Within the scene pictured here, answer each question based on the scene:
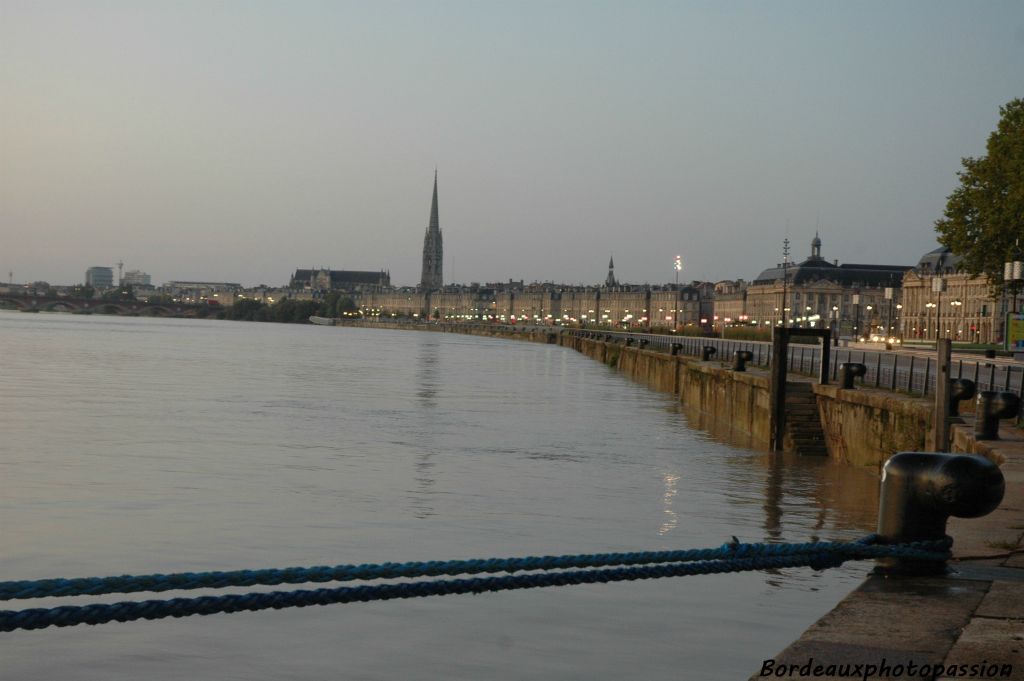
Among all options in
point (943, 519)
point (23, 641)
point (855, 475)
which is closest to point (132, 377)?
point (855, 475)

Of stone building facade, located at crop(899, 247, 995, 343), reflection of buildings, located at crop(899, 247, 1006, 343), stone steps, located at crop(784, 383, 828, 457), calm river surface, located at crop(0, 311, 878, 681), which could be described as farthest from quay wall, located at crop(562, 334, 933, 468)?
reflection of buildings, located at crop(899, 247, 1006, 343)

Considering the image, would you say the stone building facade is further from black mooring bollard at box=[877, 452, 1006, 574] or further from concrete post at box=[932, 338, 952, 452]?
black mooring bollard at box=[877, 452, 1006, 574]

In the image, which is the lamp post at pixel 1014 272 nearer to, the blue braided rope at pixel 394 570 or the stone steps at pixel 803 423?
the stone steps at pixel 803 423

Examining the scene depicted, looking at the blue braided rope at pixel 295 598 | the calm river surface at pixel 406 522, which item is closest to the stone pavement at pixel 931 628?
the blue braided rope at pixel 295 598

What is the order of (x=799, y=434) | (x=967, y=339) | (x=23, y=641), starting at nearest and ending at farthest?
1. (x=23, y=641)
2. (x=799, y=434)
3. (x=967, y=339)

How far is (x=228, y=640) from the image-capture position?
462 inches

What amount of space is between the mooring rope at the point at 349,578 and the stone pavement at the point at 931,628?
0.35 metres

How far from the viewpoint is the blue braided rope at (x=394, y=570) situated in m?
4.45

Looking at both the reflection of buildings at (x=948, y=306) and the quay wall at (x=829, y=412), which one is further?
the reflection of buildings at (x=948, y=306)

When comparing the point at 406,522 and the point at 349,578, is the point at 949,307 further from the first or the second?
the point at 349,578

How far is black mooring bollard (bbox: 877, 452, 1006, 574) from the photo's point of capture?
7.38m

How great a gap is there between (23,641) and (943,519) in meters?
8.11

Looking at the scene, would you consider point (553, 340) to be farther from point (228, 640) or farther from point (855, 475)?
point (228, 640)

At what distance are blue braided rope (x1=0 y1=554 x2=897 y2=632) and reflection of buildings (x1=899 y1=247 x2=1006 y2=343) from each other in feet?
468
